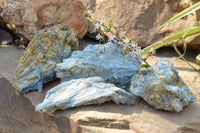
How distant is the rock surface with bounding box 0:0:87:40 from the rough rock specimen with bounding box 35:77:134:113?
130 cm

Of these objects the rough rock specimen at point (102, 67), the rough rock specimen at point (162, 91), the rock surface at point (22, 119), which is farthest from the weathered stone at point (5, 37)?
the rough rock specimen at point (162, 91)

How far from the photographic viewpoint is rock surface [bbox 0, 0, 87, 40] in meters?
2.62

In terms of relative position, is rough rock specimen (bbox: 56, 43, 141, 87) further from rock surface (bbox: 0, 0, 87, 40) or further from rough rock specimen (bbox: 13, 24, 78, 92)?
rock surface (bbox: 0, 0, 87, 40)

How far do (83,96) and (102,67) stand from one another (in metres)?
0.33

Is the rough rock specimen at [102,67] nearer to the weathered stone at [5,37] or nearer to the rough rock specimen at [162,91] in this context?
the rough rock specimen at [162,91]

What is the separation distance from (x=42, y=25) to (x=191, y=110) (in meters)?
1.81

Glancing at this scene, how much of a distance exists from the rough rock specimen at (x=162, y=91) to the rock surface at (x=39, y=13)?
1.43 meters

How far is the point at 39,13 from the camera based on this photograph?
265 centimetres

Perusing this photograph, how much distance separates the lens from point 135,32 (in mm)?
2932

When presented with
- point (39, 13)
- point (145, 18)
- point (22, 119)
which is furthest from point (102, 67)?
point (145, 18)

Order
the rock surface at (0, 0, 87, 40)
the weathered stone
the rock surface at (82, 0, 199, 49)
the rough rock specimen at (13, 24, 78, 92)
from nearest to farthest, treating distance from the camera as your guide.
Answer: the rough rock specimen at (13, 24, 78, 92)
the rock surface at (0, 0, 87, 40)
the rock surface at (82, 0, 199, 49)
the weathered stone

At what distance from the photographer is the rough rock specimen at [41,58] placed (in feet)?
6.20

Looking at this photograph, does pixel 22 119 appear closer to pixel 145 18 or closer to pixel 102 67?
pixel 102 67

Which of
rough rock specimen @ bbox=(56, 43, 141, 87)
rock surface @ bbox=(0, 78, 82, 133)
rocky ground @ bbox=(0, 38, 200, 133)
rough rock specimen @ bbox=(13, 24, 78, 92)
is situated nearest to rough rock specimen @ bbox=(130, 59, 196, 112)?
rocky ground @ bbox=(0, 38, 200, 133)
